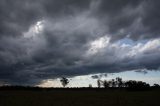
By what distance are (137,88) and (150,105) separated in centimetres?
9595

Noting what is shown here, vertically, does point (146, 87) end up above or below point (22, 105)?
above

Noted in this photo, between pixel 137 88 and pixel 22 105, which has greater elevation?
pixel 137 88

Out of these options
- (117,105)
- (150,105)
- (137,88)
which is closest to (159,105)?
(150,105)

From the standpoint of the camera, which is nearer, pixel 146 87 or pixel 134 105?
pixel 134 105

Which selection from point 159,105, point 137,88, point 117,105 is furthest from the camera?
point 137,88

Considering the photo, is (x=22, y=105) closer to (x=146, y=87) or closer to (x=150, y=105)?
(x=150, y=105)

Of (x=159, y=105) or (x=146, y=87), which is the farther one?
(x=146, y=87)

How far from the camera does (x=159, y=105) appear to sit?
124ft

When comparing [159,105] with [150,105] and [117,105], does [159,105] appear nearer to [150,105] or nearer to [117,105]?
[150,105]

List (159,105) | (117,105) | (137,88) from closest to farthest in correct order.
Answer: (159,105), (117,105), (137,88)

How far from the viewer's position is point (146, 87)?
134 m

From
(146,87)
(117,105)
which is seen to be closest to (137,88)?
(146,87)

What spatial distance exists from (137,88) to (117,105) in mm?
95115

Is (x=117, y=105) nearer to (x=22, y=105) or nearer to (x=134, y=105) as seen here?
(x=134, y=105)
